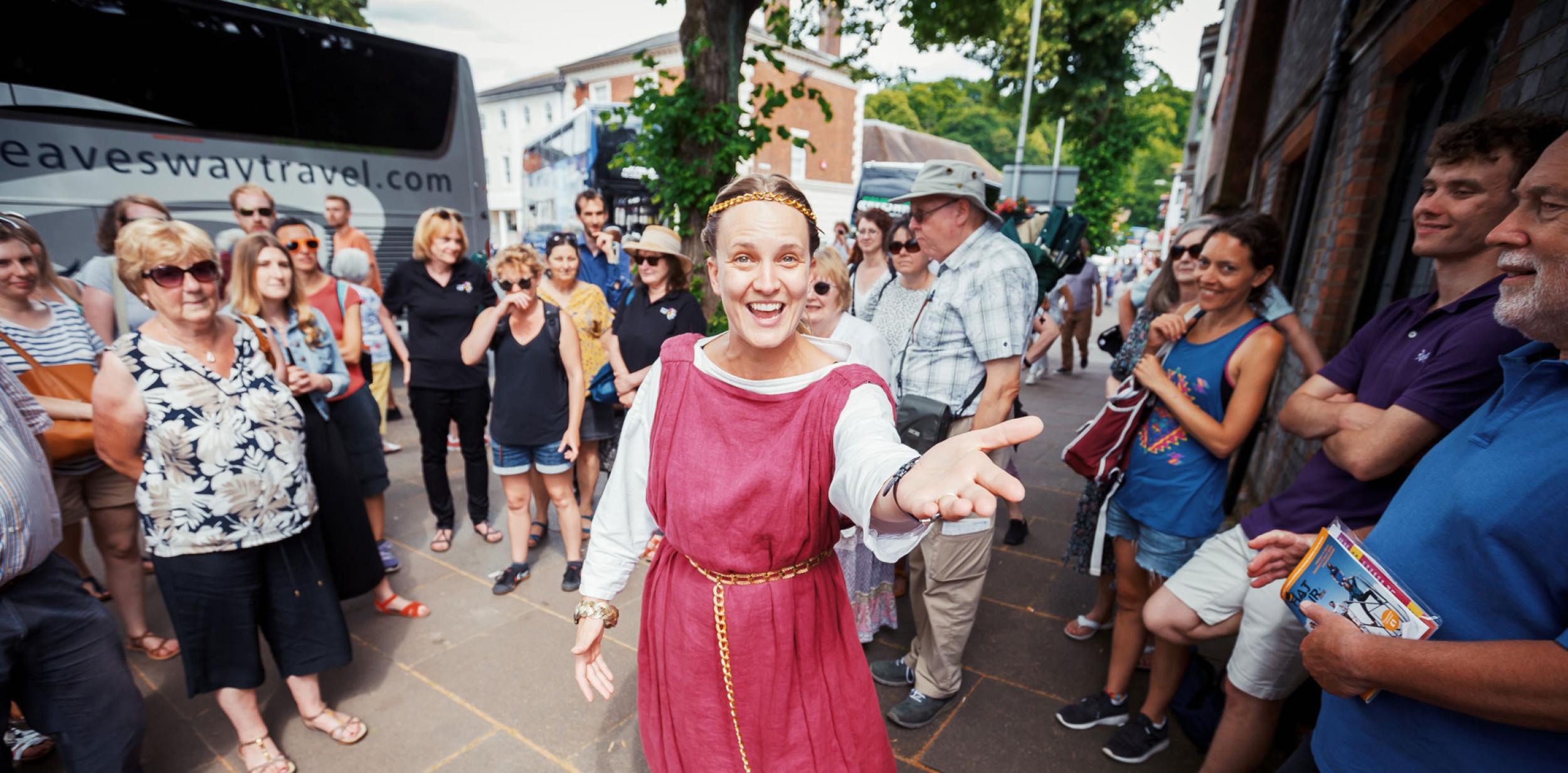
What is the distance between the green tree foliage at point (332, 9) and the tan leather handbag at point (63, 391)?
1788 centimetres

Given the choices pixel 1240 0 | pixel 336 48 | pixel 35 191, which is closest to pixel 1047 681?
pixel 35 191

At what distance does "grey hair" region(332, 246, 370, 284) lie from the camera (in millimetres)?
5270

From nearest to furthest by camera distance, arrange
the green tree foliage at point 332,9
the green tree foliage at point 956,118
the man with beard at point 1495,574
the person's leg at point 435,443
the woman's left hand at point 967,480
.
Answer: the woman's left hand at point 967,480 < the man with beard at point 1495,574 < the person's leg at point 435,443 < the green tree foliage at point 332,9 < the green tree foliage at point 956,118

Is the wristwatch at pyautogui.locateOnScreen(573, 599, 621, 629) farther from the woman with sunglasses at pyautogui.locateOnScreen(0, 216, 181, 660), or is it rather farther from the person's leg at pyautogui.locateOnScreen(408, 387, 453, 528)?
the person's leg at pyautogui.locateOnScreen(408, 387, 453, 528)

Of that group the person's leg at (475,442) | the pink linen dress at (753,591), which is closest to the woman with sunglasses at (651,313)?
the person's leg at (475,442)

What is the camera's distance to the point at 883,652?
3377 mm

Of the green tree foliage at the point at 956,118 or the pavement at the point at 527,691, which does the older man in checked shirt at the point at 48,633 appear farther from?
the green tree foliage at the point at 956,118

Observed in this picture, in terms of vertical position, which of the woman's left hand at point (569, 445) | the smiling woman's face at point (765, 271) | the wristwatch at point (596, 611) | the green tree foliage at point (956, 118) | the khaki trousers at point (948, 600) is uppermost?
the green tree foliage at point (956, 118)

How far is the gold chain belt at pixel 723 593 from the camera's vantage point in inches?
58.6

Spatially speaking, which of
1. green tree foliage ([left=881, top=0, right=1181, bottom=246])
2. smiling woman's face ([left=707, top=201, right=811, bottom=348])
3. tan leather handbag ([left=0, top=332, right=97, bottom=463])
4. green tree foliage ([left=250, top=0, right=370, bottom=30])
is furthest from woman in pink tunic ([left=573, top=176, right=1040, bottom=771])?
green tree foliage ([left=250, top=0, right=370, bottom=30])

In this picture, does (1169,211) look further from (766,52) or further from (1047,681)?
(1047,681)

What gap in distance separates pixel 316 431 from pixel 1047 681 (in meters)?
3.56

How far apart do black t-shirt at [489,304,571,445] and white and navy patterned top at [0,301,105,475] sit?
1689mm

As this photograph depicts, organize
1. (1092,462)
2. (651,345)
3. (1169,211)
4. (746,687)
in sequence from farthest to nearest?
(1169,211) → (651,345) → (1092,462) → (746,687)
